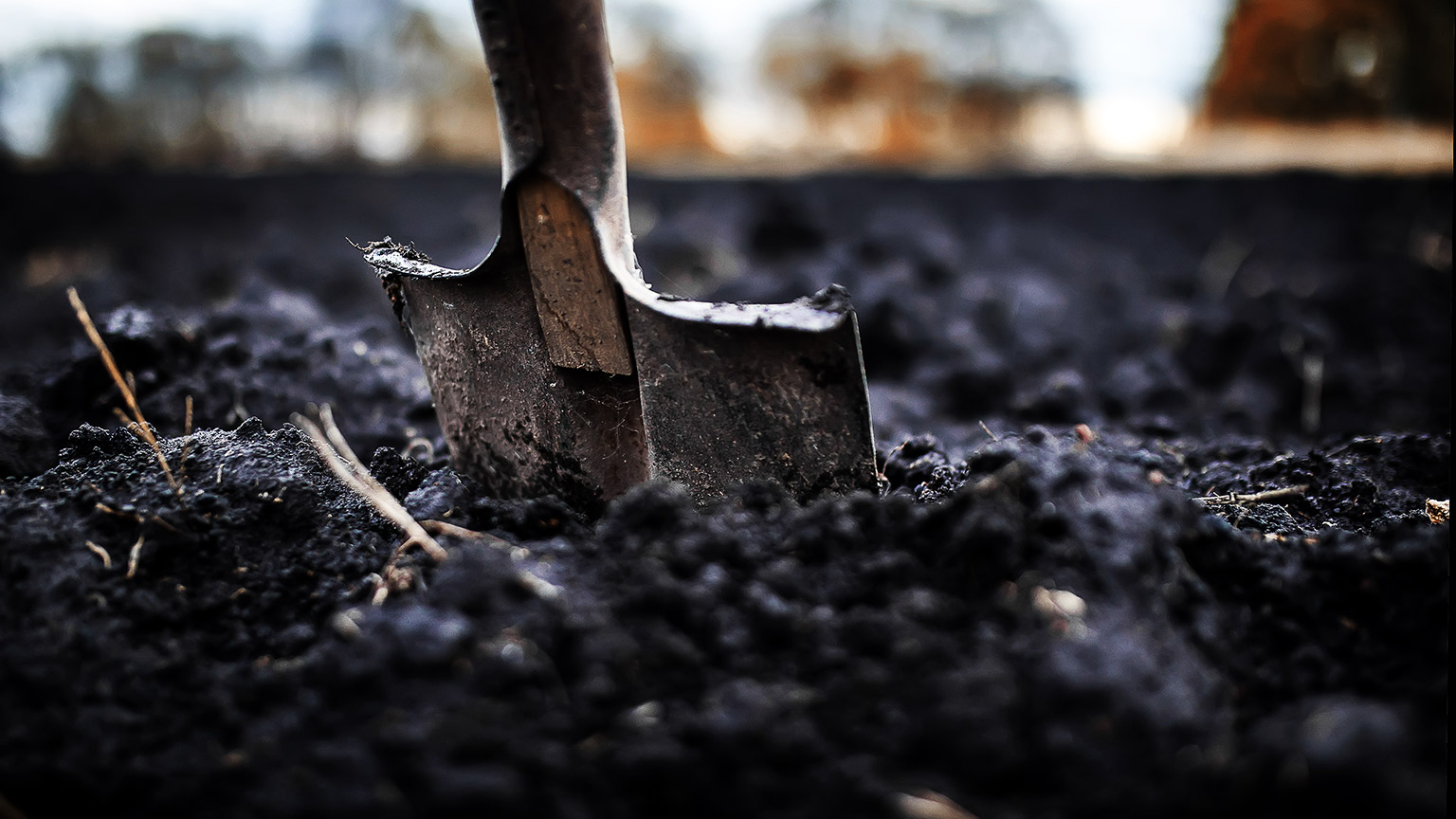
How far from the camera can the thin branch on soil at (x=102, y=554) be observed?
4.01ft

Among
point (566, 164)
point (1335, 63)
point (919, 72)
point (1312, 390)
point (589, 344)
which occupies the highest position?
point (919, 72)

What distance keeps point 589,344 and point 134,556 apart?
0.77m

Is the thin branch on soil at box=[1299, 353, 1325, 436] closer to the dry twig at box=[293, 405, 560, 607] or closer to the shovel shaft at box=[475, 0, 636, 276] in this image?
the shovel shaft at box=[475, 0, 636, 276]

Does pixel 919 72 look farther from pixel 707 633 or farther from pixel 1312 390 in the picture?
pixel 707 633

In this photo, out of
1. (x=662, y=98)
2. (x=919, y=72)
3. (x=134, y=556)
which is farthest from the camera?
(x=662, y=98)

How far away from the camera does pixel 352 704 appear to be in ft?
3.09

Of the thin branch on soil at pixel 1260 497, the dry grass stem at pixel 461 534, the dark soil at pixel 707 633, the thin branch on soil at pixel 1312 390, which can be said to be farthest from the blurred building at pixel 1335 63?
the dry grass stem at pixel 461 534

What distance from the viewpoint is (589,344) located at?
4.99ft

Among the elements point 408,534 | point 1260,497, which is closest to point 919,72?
point 1260,497

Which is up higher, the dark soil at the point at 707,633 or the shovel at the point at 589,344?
the shovel at the point at 589,344

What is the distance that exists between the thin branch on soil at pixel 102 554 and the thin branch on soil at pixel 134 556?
0.02 m

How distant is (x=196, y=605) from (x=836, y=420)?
1.02 meters

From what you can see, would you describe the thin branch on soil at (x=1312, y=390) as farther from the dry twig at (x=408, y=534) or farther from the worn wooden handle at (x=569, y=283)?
the dry twig at (x=408, y=534)

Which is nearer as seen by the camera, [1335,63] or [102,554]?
[102,554]
